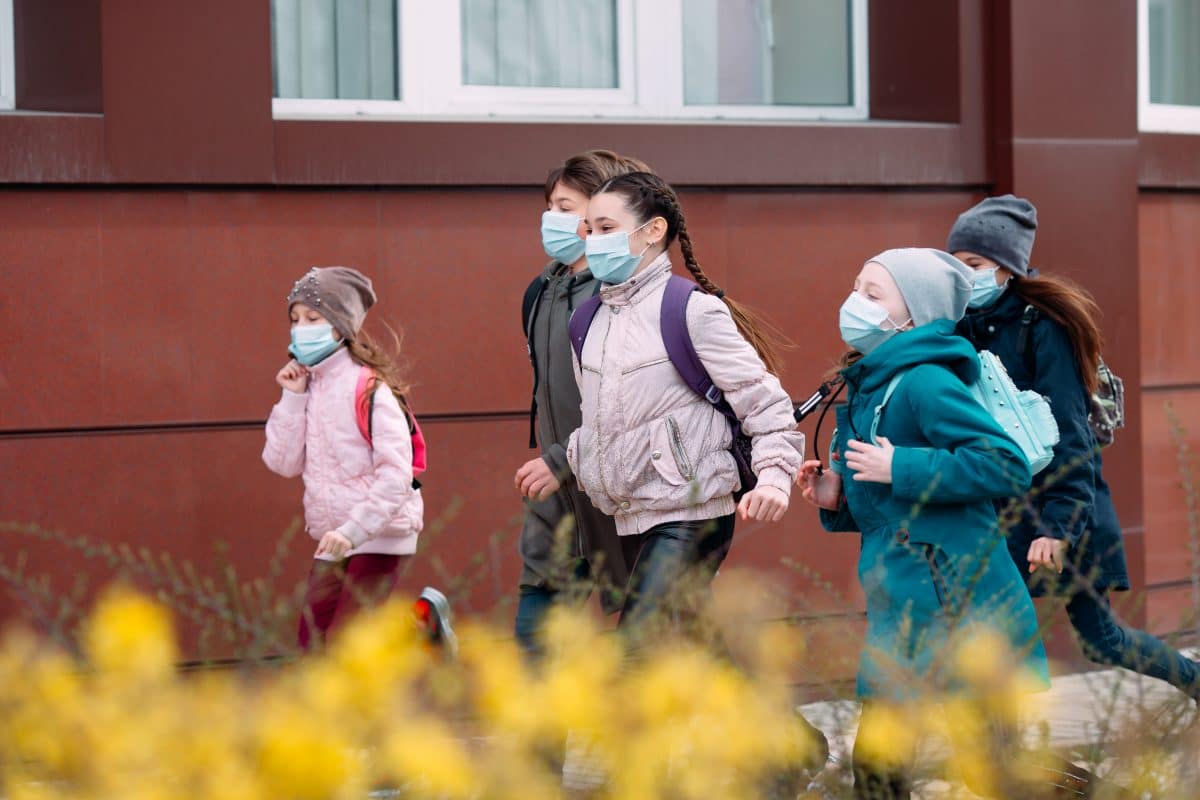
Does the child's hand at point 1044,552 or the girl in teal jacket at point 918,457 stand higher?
the girl in teal jacket at point 918,457

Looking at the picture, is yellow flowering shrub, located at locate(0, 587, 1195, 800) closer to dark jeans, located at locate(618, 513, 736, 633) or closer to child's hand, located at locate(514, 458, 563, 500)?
dark jeans, located at locate(618, 513, 736, 633)

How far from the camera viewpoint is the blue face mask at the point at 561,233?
464 centimetres

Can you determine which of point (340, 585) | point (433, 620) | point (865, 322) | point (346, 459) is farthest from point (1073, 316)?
point (340, 585)

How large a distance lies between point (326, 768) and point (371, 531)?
316 cm

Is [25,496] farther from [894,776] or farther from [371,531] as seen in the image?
[894,776]

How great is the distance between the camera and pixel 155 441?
5.65 metres

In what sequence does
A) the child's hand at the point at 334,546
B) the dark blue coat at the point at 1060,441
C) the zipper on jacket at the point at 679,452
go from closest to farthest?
1. the zipper on jacket at the point at 679,452
2. the dark blue coat at the point at 1060,441
3. the child's hand at the point at 334,546

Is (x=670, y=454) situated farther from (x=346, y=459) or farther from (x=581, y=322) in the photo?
(x=346, y=459)

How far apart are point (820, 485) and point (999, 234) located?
1.10 meters

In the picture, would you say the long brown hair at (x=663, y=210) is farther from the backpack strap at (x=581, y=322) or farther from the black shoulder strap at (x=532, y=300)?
the black shoulder strap at (x=532, y=300)

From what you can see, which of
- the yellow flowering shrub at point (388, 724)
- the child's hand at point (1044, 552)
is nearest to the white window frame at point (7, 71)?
the child's hand at point (1044, 552)

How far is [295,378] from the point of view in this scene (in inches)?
193

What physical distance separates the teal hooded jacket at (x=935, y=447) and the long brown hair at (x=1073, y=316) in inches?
27.9

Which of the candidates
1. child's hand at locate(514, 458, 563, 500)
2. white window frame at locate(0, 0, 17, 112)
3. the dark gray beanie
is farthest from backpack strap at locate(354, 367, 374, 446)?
white window frame at locate(0, 0, 17, 112)
